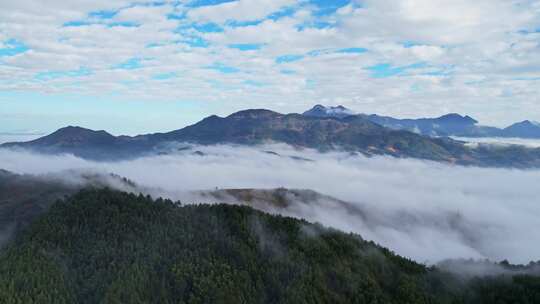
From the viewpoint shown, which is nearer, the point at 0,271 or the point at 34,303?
the point at 34,303

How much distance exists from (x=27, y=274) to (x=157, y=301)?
53.3 meters

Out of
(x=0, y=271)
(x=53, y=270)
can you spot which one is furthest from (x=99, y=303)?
(x=0, y=271)

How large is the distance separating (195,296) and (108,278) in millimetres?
37745

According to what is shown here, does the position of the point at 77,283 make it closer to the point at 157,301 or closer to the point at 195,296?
the point at 157,301

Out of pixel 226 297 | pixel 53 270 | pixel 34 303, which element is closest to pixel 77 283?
pixel 53 270

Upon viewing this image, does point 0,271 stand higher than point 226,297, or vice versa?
point 0,271

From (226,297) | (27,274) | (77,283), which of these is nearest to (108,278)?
(77,283)

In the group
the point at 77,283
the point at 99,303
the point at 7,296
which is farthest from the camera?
the point at 77,283

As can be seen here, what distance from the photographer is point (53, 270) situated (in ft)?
647

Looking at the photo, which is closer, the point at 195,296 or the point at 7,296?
Result: the point at 7,296

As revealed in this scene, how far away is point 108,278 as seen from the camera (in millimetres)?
197375

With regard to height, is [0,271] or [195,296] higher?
[0,271]

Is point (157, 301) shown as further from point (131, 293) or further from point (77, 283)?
point (77, 283)

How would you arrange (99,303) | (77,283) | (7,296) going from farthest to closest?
(77,283), (99,303), (7,296)
